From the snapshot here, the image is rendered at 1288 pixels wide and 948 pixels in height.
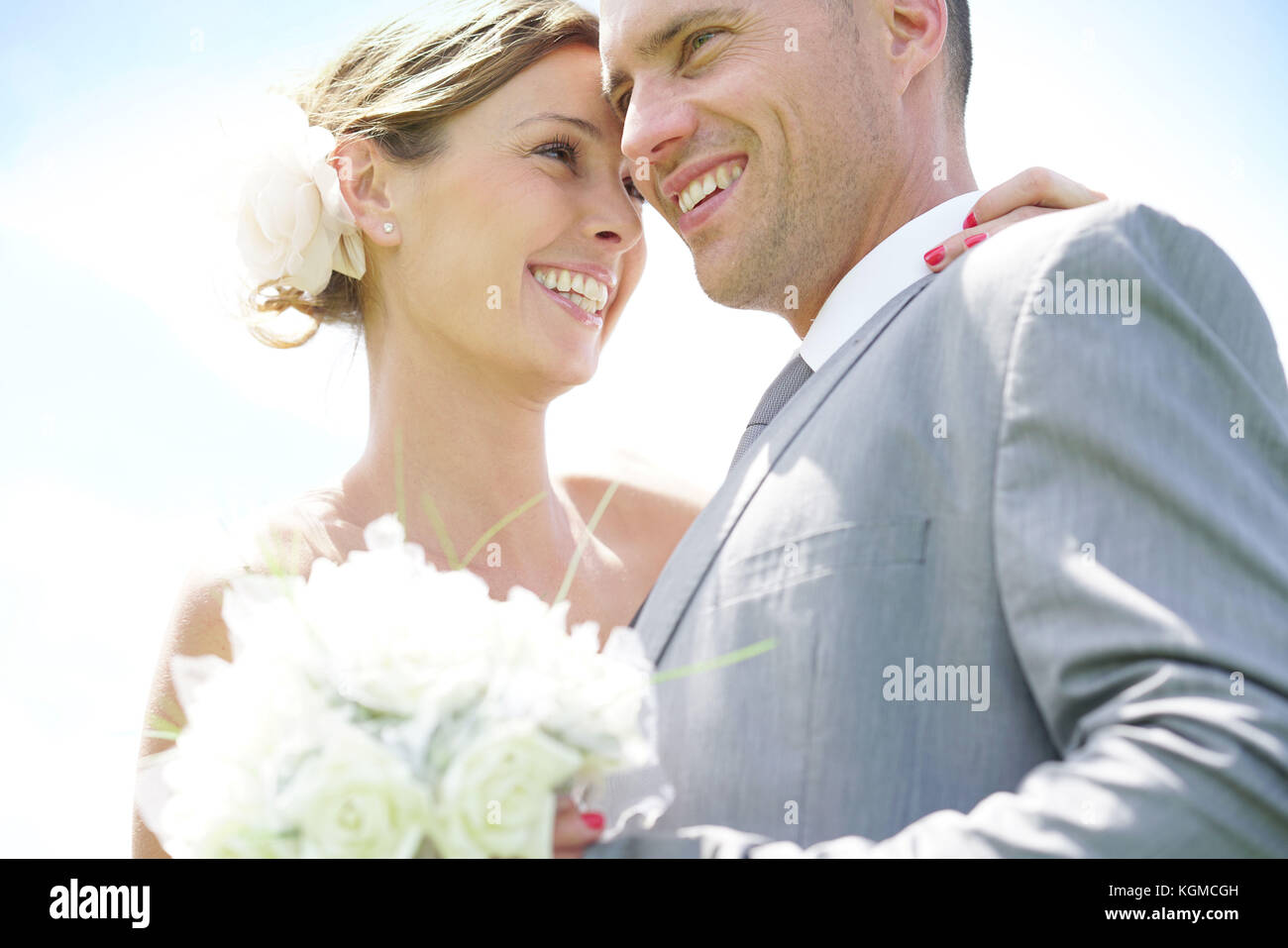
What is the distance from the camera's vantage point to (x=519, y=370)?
4.24 meters

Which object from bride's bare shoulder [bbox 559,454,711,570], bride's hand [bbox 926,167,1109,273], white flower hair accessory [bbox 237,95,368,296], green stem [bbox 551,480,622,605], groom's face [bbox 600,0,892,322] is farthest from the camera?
bride's bare shoulder [bbox 559,454,711,570]

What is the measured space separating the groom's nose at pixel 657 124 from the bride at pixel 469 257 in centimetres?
48

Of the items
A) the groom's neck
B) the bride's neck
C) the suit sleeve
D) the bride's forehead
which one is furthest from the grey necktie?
the bride's forehead

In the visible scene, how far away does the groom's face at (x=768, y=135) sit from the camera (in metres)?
3.45

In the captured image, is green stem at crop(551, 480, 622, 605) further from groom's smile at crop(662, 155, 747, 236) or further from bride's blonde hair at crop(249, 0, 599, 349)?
bride's blonde hair at crop(249, 0, 599, 349)

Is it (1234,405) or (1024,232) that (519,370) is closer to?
(1024,232)

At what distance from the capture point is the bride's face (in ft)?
13.5

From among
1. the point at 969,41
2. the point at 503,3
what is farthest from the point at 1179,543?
the point at 503,3

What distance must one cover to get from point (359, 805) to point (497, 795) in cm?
21

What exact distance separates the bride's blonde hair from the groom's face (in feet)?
2.13

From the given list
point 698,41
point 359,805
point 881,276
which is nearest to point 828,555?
point 359,805

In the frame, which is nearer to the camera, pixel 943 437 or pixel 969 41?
pixel 943 437

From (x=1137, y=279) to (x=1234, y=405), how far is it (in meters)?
0.28
